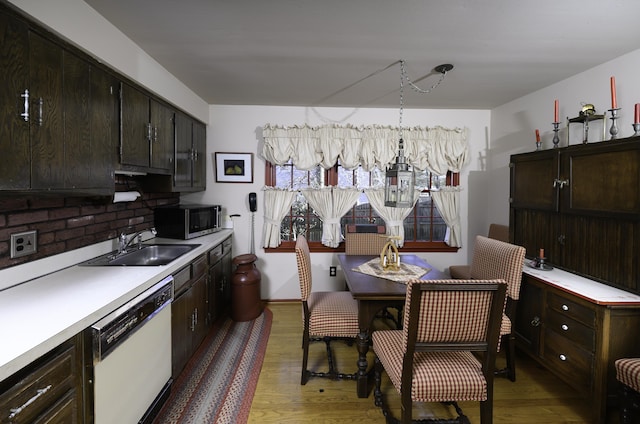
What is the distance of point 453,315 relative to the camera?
1394mm

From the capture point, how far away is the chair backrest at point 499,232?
10.1 feet

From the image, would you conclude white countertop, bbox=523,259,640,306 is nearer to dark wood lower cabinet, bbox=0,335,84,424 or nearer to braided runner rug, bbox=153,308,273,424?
braided runner rug, bbox=153,308,273,424

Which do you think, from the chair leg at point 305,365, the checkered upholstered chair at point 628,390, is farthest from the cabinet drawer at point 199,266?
the checkered upholstered chair at point 628,390

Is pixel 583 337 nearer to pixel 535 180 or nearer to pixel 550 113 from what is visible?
pixel 535 180

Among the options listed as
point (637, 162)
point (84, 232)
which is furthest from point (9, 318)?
point (637, 162)

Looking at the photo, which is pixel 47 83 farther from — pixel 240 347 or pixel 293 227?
pixel 293 227

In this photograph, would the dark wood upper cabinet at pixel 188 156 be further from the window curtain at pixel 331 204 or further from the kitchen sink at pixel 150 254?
the window curtain at pixel 331 204

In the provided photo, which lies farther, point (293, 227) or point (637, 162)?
point (293, 227)

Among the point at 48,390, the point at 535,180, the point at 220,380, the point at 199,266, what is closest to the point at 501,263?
the point at 535,180

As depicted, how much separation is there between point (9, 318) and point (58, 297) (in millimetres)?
217

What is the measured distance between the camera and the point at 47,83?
1365mm

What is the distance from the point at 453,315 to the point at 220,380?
5.82ft

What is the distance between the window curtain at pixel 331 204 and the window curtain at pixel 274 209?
212 mm

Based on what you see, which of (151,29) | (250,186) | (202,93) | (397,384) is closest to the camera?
(397,384)
